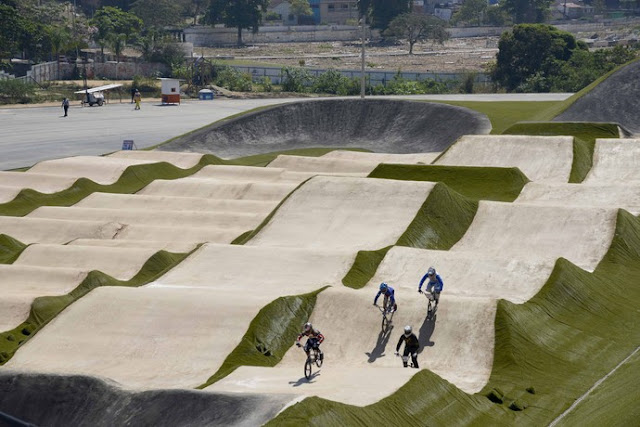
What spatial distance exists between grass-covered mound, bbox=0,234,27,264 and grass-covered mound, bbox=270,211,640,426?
23174 mm

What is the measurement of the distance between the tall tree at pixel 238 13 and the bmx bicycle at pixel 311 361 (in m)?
157

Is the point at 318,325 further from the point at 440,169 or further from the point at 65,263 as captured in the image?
the point at 440,169

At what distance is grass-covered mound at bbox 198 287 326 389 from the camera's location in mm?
31578

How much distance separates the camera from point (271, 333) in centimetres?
3300

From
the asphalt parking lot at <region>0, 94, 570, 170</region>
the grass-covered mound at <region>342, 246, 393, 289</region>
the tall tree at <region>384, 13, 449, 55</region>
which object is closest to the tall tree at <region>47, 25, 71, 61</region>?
the asphalt parking lot at <region>0, 94, 570, 170</region>

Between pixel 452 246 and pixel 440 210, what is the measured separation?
7.75ft

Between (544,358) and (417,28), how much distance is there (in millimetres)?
158622

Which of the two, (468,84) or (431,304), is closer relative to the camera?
(431,304)

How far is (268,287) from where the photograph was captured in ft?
124

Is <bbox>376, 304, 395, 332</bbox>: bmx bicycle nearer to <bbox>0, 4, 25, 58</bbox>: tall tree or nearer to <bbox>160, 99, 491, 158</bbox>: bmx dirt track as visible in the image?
<bbox>160, 99, 491, 158</bbox>: bmx dirt track

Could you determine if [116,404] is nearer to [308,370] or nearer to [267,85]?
[308,370]

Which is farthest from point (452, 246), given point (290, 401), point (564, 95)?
point (564, 95)

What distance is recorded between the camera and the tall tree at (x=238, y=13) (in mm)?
183750

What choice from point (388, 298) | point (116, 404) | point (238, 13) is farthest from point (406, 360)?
point (238, 13)
